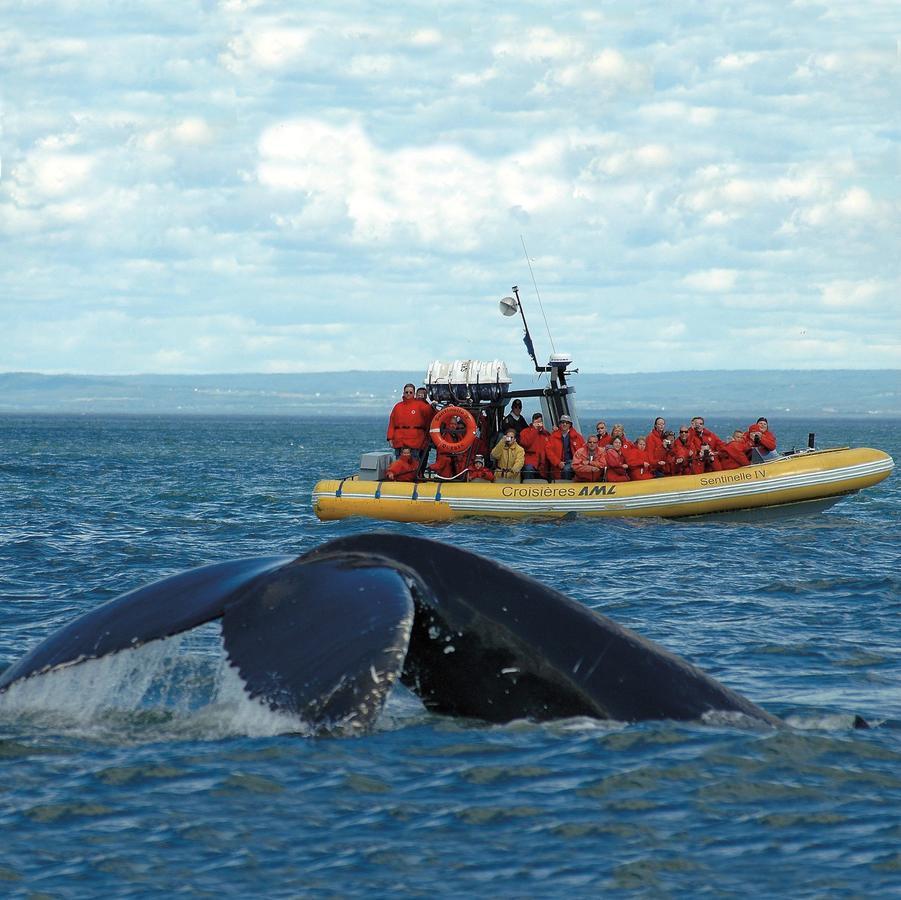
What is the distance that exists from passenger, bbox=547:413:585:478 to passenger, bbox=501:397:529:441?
2.24 feet

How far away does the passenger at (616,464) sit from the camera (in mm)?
24234

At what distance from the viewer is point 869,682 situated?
10305mm

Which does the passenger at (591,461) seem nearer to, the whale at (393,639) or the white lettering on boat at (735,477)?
the white lettering on boat at (735,477)

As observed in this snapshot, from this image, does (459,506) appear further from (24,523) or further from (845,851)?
(845,851)

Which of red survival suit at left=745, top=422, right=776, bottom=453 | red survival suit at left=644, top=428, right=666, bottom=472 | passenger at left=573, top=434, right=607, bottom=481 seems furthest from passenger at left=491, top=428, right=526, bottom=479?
red survival suit at left=745, top=422, right=776, bottom=453

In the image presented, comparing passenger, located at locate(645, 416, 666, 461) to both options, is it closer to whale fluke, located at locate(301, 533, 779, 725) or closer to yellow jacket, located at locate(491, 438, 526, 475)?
yellow jacket, located at locate(491, 438, 526, 475)

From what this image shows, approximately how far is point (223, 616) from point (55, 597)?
948 cm

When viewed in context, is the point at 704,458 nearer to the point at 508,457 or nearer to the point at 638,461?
the point at 638,461

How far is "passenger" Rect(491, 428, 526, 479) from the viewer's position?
24688 millimetres

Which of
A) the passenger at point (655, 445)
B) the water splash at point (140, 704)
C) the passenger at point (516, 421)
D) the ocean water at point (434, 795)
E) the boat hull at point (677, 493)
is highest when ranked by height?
the passenger at point (516, 421)

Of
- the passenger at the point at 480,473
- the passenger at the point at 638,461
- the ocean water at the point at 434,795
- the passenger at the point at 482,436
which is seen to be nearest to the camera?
the ocean water at the point at 434,795

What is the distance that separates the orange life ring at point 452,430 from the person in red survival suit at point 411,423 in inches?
14.4

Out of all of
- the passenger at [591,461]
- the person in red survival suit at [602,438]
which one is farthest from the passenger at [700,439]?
the passenger at [591,461]

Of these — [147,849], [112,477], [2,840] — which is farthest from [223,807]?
[112,477]
